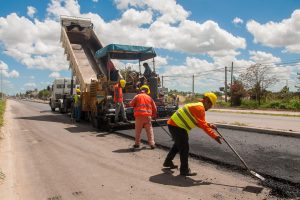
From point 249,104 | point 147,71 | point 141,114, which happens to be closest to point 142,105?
point 141,114

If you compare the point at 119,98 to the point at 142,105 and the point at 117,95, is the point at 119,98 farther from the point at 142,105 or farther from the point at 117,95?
the point at 142,105

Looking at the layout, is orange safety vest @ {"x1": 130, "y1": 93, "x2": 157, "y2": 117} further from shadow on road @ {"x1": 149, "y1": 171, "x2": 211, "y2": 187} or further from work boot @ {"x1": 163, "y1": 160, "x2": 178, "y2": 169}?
shadow on road @ {"x1": 149, "y1": 171, "x2": 211, "y2": 187}

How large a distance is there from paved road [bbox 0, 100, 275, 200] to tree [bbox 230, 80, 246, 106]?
2430cm

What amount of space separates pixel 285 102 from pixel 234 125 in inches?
652

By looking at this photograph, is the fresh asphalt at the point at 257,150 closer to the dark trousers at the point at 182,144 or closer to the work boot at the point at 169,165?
the work boot at the point at 169,165

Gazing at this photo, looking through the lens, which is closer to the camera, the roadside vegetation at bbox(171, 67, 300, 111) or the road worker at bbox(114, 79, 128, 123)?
the road worker at bbox(114, 79, 128, 123)

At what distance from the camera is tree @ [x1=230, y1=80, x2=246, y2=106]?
1210 inches

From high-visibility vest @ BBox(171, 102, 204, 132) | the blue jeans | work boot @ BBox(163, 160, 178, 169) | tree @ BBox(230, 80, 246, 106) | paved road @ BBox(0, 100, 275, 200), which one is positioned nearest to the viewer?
paved road @ BBox(0, 100, 275, 200)

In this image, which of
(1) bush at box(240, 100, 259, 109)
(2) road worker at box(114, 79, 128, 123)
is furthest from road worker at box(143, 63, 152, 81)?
Result: (1) bush at box(240, 100, 259, 109)

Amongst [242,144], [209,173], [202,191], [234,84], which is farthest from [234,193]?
[234,84]

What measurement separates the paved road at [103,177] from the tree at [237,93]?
24.3 metres

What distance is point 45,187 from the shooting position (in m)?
4.98

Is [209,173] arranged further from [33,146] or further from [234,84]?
[234,84]

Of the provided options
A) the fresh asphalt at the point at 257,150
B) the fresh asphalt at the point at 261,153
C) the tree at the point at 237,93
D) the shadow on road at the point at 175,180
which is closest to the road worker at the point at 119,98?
the fresh asphalt at the point at 257,150
